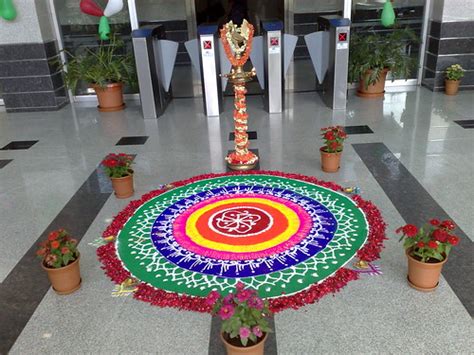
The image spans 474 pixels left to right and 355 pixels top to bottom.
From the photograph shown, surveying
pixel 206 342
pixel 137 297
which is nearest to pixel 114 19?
pixel 137 297

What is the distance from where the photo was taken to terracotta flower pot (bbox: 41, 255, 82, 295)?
265 cm

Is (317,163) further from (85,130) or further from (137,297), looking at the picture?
(85,130)

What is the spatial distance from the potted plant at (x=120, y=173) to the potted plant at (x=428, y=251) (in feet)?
7.69

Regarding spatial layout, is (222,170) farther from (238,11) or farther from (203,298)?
(238,11)

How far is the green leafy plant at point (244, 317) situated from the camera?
6.48ft

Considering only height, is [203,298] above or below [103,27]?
below

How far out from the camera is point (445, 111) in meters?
5.96

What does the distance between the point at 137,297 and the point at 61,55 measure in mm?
5828

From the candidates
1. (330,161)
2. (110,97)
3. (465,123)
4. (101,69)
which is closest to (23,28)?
(101,69)

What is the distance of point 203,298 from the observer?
261 centimetres

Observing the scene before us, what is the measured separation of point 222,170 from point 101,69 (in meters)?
3.33

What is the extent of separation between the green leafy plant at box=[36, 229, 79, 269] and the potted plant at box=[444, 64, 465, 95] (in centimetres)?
596

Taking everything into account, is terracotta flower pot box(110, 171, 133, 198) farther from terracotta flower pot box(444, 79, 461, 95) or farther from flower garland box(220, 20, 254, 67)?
terracotta flower pot box(444, 79, 461, 95)

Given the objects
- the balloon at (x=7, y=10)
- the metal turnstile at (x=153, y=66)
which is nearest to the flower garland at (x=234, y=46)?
the metal turnstile at (x=153, y=66)
